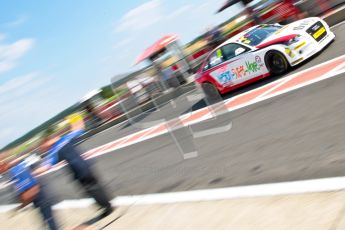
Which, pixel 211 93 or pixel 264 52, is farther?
pixel 211 93

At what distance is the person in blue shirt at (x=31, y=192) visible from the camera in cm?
597

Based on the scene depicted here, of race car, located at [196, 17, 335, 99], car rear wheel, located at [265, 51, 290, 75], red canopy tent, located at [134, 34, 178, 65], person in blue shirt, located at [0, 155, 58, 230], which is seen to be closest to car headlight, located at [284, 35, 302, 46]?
race car, located at [196, 17, 335, 99]

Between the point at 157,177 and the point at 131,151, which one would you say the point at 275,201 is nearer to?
the point at 157,177

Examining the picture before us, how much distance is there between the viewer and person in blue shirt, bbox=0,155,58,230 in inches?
235

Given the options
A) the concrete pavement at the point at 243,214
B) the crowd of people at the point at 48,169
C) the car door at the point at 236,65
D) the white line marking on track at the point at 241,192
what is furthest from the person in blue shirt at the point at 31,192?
the car door at the point at 236,65

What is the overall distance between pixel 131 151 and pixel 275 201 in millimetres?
9090

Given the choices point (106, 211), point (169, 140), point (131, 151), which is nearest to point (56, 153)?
point (106, 211)

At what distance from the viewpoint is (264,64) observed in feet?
40.0

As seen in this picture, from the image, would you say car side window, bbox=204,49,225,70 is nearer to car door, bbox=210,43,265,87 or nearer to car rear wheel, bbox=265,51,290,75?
car door, bbox=210,43,265,87

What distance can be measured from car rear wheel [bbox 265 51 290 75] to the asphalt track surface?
0.32 meters

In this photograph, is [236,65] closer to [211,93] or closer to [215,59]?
[215,59]

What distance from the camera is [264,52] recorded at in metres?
12.0

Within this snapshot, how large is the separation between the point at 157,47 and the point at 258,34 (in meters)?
9.17

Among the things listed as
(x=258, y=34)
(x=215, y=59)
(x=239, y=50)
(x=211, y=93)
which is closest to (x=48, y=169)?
(x=239, y=50)
